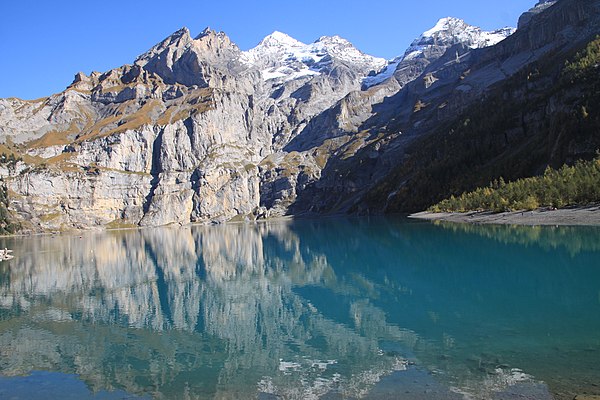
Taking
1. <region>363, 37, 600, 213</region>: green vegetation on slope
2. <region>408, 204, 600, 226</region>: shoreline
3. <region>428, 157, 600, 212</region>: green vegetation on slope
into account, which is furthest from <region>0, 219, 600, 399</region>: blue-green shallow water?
<region>363, 37, 600, 213</region>: green vegetation on slope

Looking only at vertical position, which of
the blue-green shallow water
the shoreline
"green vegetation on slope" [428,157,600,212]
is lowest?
the blue-green shallow water

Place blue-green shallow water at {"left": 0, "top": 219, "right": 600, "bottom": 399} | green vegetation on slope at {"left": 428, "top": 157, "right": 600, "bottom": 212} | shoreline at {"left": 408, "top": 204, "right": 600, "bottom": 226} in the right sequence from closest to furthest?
blue-green shallow water at {"left": 0, "top": 219, "right": 600, "bottom": 399}
shoreline at {"left": 408, "top": 204, "right": 600, "bottom": 226}
green vegetation on slope at {"left": 428, "top": 157, "right": 600, "bottom": 212}

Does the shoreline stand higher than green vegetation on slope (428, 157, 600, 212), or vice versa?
green vegetation on slope (428, 157, 600, 212)

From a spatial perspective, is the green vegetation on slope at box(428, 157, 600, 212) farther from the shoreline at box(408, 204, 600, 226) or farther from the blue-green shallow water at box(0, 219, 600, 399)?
the blue-green shallow water at box(0, 219, 600, 399)

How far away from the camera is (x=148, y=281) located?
53500 mm

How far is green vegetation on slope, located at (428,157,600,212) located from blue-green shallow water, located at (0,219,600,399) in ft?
56.8

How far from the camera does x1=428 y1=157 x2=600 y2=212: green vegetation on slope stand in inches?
2702

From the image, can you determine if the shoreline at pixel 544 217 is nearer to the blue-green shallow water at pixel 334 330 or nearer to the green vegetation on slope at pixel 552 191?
the green vegetation on slope at pixel 552 191

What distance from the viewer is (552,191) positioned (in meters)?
74.4

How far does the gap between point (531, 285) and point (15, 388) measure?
32249 mm

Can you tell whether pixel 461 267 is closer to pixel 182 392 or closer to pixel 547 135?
pixel 182 392

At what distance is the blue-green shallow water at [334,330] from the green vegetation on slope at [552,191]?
1731cm

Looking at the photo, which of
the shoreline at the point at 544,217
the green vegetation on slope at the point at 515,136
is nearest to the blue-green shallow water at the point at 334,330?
the shoreline at the point at 544,217

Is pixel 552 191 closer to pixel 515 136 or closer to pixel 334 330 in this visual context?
pixel 334 330
